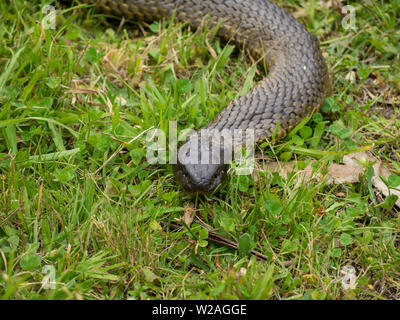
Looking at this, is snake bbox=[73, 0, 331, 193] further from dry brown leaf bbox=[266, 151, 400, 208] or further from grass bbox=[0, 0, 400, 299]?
dry brown leaf bbox=[266, 151, 400, 208]

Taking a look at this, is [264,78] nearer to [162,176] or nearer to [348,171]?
[348,171]

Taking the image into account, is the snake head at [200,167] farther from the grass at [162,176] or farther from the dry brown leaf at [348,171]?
the dry brown leaf at [348,171]

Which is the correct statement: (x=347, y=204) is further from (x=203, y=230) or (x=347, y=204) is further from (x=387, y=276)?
(x=203, y=230)

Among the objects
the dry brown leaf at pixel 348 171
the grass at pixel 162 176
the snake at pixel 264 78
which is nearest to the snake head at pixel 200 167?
the snake at pixel 264 78

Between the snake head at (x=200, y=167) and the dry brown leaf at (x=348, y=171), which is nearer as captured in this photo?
the snake head at (x=200, y=167)

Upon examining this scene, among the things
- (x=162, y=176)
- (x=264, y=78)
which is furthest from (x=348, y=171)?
(x=162, y=176)

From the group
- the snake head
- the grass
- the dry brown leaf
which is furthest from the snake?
the dry brown leaf

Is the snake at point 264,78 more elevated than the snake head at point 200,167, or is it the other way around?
the snake at point 264,78

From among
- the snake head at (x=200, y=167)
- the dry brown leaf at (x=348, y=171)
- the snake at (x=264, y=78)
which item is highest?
the snake at (x=264, y=78)
